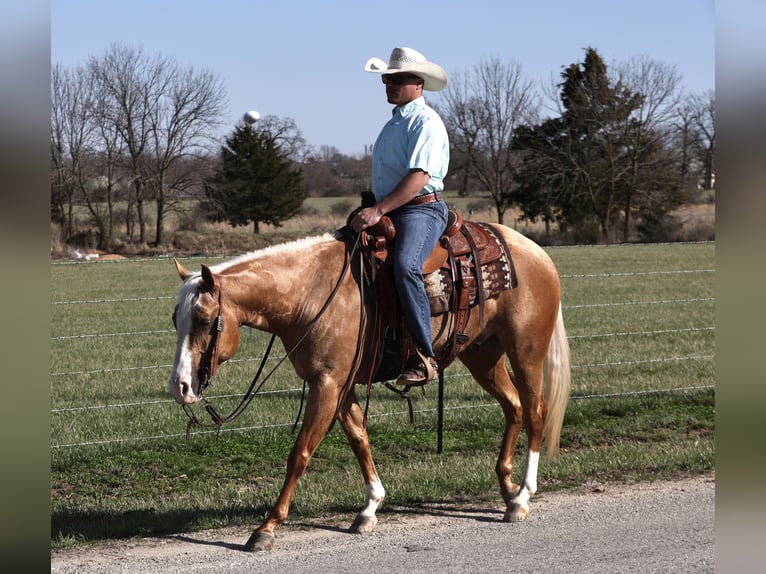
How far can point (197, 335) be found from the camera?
15.5 ft

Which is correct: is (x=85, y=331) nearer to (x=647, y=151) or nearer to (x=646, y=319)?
(x=646, y=319)

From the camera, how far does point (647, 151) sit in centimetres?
6034

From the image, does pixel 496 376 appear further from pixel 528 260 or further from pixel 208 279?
pixel 208 279

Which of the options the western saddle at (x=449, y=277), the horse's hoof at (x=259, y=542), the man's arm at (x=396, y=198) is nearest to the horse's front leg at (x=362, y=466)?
the western saddle at (x=449, y=277)

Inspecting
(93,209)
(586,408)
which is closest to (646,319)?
(586,408)

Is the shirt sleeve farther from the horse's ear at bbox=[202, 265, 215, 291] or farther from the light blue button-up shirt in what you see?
the horse's ear at bbox=[202, 265, 215, 291]

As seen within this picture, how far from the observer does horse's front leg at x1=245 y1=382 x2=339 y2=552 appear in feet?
16.4

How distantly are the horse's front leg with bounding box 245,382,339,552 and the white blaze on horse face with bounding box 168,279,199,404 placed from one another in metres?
0.68

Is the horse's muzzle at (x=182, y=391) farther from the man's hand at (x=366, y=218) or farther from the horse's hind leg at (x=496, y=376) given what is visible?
the horse's hind leg at (x=496, y=376)

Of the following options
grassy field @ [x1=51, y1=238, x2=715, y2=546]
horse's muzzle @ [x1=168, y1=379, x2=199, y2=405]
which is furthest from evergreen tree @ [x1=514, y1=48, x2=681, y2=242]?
horse's muzzle @ [x1=168, y1=379, x2=199, y2=405]

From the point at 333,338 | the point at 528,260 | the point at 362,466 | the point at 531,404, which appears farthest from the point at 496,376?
the point at 333,338

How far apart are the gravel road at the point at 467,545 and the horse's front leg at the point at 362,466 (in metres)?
0.08

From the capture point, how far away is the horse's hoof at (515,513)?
5.41 meters
